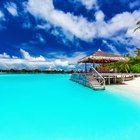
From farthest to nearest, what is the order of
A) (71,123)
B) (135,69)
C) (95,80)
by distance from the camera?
(135,69), (95,80), (71,123)

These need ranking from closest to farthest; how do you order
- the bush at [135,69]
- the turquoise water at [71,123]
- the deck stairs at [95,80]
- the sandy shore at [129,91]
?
the turquoise water at [71,123], the sandy shore at [129,91], the deck stairs at [95,80], the bush at [135,69]

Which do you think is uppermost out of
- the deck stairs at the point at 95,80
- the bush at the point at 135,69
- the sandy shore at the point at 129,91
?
the bush at the point at 135,69

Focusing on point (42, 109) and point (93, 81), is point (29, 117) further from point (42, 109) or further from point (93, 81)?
point (93, 81)

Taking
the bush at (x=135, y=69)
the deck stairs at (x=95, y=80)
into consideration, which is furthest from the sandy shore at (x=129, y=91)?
the bush at (x=135, y=69)

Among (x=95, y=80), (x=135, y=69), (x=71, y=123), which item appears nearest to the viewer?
(x=71, y=123)

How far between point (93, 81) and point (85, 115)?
7.83 metres

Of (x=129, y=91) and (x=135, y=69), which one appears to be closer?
(x=129, y=91)

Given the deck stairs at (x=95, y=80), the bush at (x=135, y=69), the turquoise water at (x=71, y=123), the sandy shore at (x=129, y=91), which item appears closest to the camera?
the turquoise water at (x=71, y=123)

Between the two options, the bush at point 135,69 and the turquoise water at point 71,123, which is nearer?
the turquoise water at point 71,123

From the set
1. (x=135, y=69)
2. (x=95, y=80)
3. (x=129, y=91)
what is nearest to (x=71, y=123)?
(x=129, y=91)

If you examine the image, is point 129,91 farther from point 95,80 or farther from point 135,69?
point 135,69

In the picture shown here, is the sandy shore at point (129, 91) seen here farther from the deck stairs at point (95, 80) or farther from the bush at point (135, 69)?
the bush at point (135, 69)

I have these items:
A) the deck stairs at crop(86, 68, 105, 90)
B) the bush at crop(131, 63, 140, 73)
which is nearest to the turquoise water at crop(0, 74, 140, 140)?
the deck stairs at crop(86, 68, 105, 90)

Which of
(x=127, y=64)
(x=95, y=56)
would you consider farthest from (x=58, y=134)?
(x=127, y=64)
